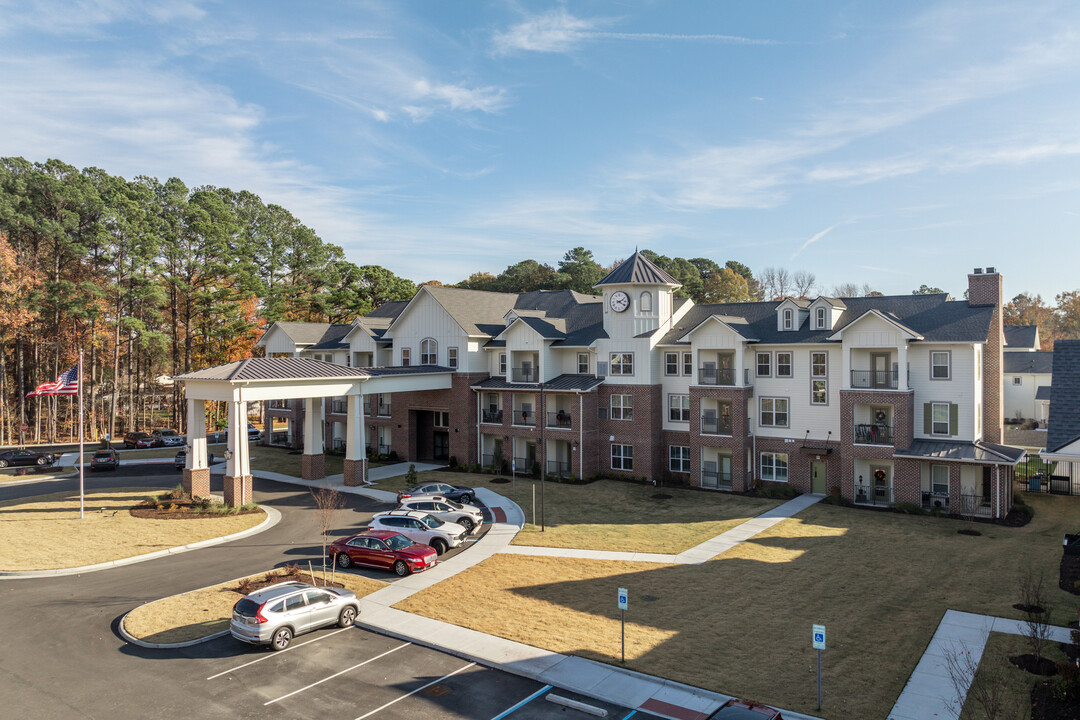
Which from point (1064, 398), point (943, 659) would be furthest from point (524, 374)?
point (1064, 398)

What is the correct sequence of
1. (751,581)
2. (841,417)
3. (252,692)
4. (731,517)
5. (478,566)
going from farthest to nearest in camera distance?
(841,417)
(731,517)
(478,566)
(751,581)
(252,692)

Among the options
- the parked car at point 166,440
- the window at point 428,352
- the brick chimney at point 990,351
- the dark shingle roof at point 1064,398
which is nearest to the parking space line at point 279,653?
the dark shingle roof at point 1064,398

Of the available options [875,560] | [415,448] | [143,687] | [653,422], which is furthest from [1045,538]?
[415,448]

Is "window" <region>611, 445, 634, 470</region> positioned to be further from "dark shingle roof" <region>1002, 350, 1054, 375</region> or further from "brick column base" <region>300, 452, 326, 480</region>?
"dark shingle roof" <region>1002, 350, 1054, 375</region>

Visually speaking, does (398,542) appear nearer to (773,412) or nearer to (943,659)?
(943,659)

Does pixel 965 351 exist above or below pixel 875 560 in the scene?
above

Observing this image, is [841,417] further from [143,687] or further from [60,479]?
[60,479]

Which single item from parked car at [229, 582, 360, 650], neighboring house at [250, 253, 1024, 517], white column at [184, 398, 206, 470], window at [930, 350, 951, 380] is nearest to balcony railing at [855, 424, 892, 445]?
neighboring house at [250, 253, 1024, 517]
